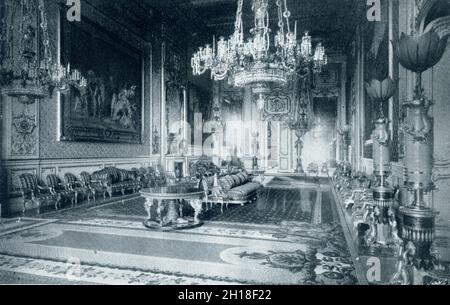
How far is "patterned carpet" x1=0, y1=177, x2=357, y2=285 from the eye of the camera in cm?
330

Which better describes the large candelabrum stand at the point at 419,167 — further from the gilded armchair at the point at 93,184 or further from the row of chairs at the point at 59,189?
the gilded armchair at the point at 93,184

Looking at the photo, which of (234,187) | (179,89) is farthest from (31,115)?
(179,89)

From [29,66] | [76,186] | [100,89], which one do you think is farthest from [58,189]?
[100,89]

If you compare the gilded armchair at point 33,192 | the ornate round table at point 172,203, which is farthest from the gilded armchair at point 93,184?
the ornate round table at point 172,203

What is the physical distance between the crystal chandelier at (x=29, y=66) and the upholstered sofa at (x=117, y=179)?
8.18ft

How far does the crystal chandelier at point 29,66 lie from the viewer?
5.79m

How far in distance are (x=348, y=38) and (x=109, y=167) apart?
1119 cm

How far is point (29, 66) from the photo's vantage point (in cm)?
599

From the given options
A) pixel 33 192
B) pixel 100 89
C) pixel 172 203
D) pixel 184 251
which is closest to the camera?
pixel 184 251

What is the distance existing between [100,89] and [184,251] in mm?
6621

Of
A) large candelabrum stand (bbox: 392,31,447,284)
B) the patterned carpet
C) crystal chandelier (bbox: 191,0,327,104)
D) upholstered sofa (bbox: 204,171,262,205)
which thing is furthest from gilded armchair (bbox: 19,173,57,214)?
large candelabrum stand (bbox: 392,31,447,284)

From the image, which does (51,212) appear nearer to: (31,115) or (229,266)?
(31,115)

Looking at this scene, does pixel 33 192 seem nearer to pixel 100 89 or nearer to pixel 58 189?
pixel 58 189

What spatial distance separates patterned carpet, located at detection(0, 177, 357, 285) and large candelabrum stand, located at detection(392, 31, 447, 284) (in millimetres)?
608
